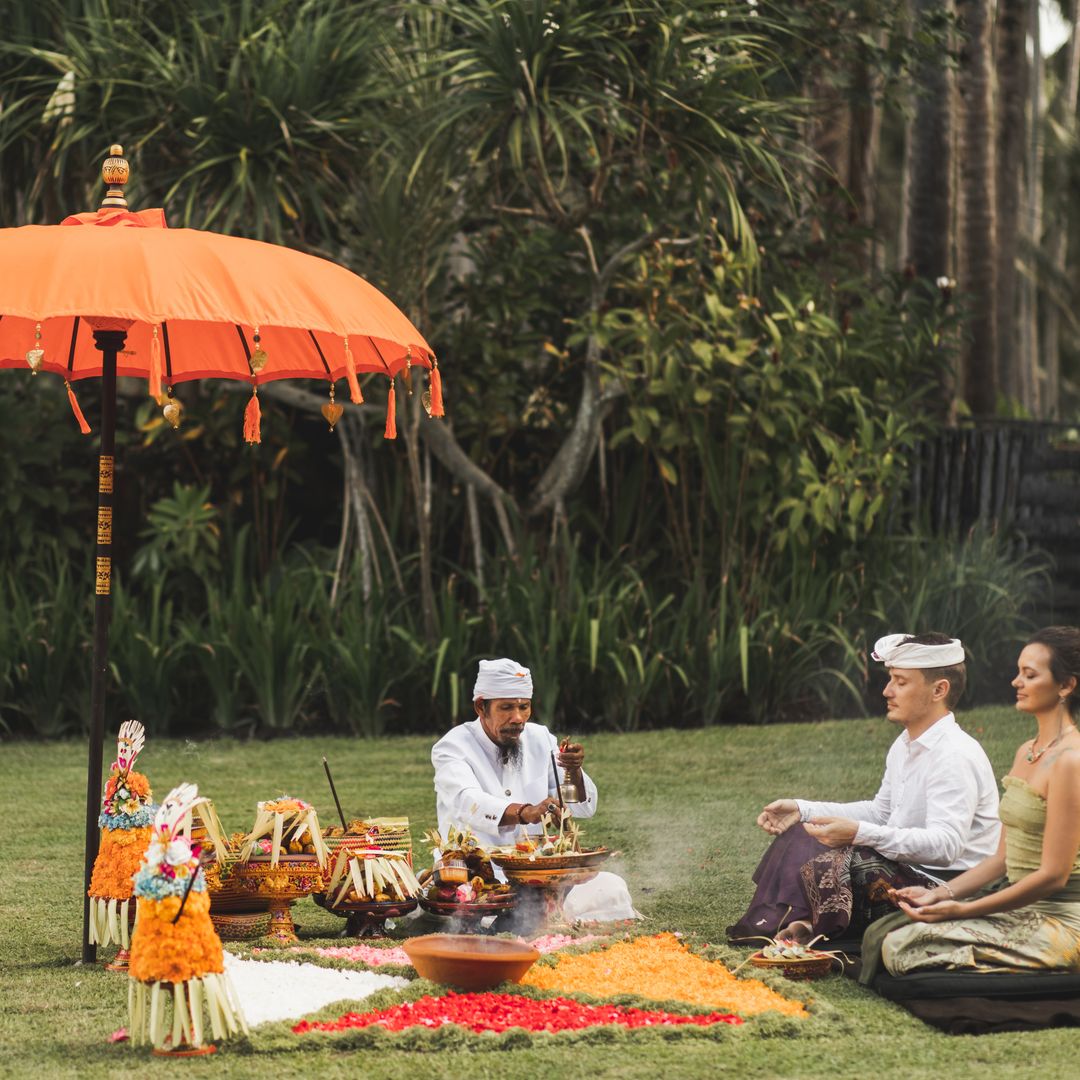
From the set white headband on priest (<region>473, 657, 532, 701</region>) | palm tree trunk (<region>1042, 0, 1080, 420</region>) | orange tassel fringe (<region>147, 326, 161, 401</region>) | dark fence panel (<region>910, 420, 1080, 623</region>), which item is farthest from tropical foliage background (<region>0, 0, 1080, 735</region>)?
palm tree trunk (<region>1042, 0, 1080, 420</region>)

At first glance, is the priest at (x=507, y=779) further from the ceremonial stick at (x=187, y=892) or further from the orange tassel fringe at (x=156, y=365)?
the orange tassel fringe at (x=156, y=365)

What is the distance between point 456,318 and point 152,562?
2489 mm

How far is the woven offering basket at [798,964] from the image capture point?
4.75 meters

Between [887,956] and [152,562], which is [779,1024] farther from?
[152,562]

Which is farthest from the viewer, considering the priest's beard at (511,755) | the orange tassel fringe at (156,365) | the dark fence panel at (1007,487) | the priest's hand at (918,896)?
the dark fence panel at (1007,487)

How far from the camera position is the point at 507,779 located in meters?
5.59

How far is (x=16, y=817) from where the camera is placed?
7.36 m

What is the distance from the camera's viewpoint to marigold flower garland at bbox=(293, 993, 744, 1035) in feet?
Result: 13.8

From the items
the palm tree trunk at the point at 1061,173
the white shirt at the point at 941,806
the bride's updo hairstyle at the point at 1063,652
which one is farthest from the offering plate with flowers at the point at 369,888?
the palm tree trunk at the point at 1061,173

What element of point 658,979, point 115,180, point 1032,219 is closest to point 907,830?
point 658,979

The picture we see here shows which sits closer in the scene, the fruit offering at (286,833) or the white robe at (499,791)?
the fruit offering at (286,833)

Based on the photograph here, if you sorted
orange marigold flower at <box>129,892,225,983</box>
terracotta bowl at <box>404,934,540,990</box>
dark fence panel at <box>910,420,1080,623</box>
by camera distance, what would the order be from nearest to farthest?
orange marigold flower at <box>129,892,225,983</box>, terracotta bowl at <box>404,934,540,990</box>, dark fence panel at <box>910,420,1080,623</box>

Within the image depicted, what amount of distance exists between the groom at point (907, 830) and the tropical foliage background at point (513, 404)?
13.0ft

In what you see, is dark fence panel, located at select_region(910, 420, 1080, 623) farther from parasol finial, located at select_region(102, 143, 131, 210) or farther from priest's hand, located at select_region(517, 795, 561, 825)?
parasol finial, located at select_region(102, 143, 131, 210)
